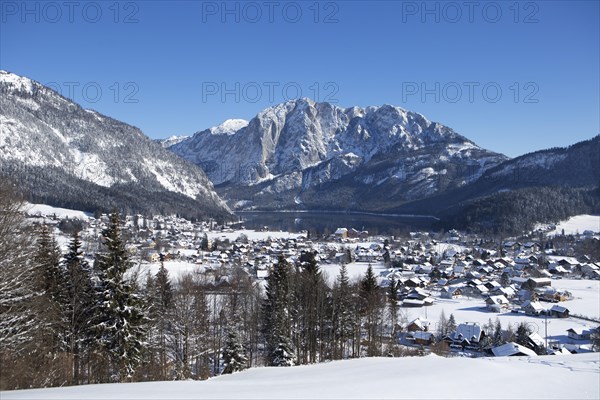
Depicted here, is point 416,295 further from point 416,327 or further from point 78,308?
point 78,308

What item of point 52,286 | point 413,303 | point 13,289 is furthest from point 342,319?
point 413,303

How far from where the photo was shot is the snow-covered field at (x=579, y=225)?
4173 inches

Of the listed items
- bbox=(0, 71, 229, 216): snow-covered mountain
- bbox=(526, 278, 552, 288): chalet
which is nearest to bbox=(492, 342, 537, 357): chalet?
bbox=(526, 278, 552, 288): chalet

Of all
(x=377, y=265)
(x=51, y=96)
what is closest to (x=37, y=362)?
(x=377, y=265)

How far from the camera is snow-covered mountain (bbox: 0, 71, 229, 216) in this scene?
13738 cm

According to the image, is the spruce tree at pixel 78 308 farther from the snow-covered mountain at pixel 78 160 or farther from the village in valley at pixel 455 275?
the snow-covered mountain at pixel 78 160

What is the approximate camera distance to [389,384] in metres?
7.64

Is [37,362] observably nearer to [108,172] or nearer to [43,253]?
[43,253]

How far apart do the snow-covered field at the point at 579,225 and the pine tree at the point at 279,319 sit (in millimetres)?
106320

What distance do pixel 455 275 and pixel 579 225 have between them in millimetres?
73040

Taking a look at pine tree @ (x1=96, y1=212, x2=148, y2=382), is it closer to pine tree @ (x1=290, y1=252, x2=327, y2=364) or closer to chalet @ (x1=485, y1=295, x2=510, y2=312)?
pine tree @ (x1=290, y1=252, x2=327, y2=364)

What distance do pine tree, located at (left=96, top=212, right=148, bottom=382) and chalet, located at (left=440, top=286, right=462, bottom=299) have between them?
41.4m

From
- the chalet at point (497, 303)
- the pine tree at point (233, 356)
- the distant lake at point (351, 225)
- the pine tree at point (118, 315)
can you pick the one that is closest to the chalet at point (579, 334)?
the chalet at point (497, 303)

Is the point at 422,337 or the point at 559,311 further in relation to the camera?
the point at 559,311
